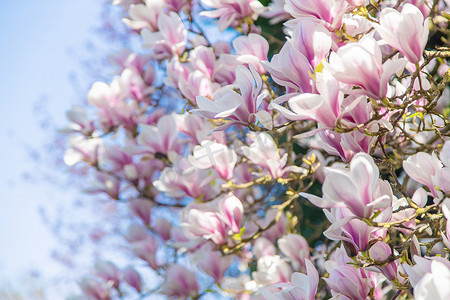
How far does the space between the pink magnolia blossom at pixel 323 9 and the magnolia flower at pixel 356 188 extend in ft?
0.82

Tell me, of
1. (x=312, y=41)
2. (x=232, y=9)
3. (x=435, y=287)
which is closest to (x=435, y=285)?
(x=435, y=287)

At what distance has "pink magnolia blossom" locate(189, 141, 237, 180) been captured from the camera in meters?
0.96

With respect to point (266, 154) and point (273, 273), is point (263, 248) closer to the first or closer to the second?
point (273, 273)

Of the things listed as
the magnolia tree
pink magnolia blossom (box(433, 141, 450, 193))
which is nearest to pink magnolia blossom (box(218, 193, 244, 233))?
the magnolia tree

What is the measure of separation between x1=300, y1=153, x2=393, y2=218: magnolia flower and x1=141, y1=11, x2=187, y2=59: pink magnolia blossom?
729 millimetres

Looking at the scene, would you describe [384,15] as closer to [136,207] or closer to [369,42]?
[369,42]

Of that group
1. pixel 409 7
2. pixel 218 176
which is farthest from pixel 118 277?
pixel 409 7

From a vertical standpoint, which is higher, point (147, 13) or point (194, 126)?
point (147, 13)

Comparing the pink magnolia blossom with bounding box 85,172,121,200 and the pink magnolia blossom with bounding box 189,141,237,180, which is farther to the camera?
the pink magnolia blossom with bounding box 85,172,121,200

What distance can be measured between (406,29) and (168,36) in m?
0.71

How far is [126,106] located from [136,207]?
32 centimetres

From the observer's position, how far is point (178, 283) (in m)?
1.31

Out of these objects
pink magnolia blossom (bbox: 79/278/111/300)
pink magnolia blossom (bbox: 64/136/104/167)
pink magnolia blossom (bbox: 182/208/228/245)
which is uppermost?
pink magnolia blossom (bbox: 182/208/228/245)

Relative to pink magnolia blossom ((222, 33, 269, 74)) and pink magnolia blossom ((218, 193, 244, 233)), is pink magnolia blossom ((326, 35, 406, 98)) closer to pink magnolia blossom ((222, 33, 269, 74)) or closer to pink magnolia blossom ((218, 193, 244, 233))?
pink magnolia blossom ((222, 33, 269, 74))
